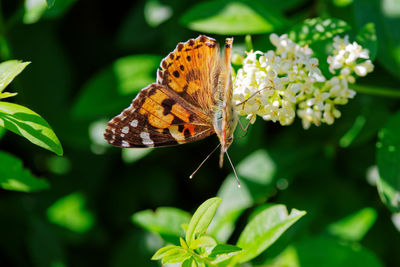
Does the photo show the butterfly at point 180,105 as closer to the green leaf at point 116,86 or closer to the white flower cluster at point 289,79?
the white flower cluster at point 289,79

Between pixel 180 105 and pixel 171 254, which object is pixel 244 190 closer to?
pixel 180 105

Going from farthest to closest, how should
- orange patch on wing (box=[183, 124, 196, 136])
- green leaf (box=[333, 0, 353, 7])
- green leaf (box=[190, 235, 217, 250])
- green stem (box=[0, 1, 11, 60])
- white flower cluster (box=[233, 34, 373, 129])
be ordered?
green stem (box=[0, 1, 11, 60])
green leaf (box=[333, 0, 353, 7])
orange patch on wing (box=[183, 124, 196, 136])
white flower cluster (box=[233, 34, 373, 129])
green leaf (box=[190, 235, 217, 250])

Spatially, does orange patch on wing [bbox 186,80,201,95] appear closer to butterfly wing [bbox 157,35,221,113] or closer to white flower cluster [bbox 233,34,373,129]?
butterfly wing [bbox 157,35,221,113]

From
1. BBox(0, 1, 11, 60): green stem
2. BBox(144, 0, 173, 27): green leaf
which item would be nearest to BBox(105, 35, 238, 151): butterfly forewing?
BBox(144, 0, 173, 27): green leaf

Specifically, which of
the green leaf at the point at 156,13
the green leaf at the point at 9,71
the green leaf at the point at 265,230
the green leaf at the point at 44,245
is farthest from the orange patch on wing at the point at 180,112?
the green leaf at the point at 44,245

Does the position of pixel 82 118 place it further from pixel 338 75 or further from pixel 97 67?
pixel 338 75
